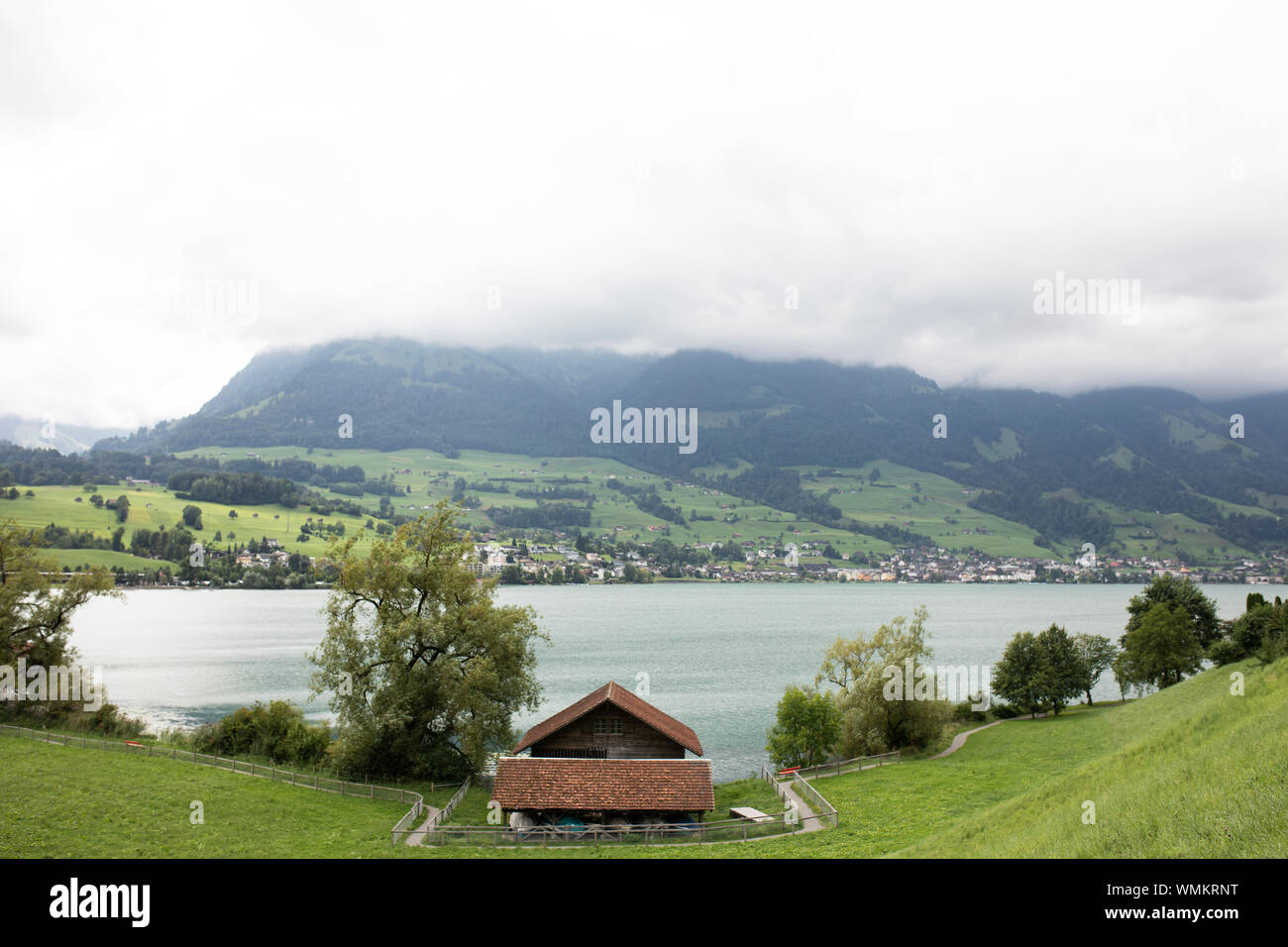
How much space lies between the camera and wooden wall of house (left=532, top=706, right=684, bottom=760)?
3550cm

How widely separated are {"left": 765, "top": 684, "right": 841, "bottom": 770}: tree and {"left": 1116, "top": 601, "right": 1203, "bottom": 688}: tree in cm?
3052

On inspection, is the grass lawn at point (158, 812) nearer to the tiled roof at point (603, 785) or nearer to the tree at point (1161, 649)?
the tiled roof at point (603, 785)

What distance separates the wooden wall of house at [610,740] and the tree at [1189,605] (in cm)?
A: 4844

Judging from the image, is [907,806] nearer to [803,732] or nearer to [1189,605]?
[803,732]

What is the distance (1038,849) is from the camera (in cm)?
1460

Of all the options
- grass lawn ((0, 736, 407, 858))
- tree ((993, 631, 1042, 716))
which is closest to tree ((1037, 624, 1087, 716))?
tree ((993, 631, 1042, 716))

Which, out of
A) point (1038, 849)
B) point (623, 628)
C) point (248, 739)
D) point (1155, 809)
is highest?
point (1155, 809)

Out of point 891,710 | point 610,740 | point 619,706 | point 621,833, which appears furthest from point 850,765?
point 621,833

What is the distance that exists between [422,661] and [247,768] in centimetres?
856

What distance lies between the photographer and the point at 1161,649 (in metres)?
57.7
